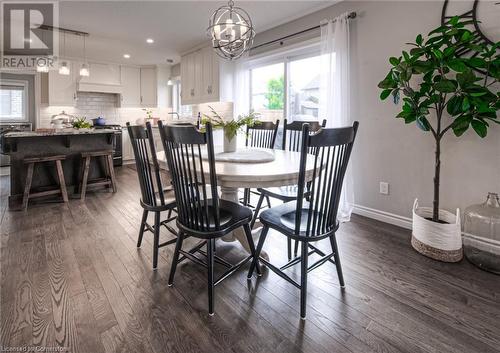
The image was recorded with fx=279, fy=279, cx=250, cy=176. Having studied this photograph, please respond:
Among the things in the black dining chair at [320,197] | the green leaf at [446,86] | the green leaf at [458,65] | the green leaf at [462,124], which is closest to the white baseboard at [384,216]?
the green leaf at [462,124]

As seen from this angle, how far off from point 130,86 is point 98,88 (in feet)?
2.52

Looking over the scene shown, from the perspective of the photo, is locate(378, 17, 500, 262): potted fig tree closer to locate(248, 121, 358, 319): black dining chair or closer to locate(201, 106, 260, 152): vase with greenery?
locate(248, 121, 358, 319): black dining chair

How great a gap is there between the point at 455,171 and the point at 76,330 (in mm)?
3069

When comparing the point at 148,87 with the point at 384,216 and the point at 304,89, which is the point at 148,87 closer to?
the point at 304,89

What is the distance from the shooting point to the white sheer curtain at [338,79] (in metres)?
3.12

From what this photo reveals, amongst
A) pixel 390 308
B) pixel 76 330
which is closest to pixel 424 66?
pixel 390 308

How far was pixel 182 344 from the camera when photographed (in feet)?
4.50

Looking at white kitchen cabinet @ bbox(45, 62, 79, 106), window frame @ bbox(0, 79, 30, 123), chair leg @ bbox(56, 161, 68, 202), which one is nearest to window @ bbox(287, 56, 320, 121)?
chair leg @ bbox(56, 161, 68, 202)

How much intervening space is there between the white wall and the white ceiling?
66 cm

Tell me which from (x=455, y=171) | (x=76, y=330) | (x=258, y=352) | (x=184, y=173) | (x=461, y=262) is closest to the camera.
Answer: (x=258, y=352)

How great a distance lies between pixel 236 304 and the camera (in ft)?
5.49

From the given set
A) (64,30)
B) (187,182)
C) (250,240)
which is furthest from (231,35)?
(64,30)

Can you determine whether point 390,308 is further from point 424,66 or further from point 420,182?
point 424,66

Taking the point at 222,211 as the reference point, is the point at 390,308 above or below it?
below
